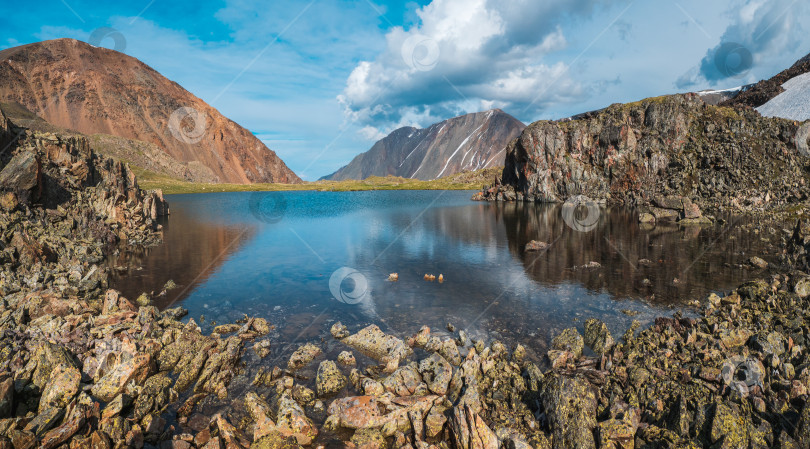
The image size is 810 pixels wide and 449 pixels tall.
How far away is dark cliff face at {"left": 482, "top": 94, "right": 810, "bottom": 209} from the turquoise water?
61.3 metres

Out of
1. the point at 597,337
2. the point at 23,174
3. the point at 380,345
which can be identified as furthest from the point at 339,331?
the point at 23,174

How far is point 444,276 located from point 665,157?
13531 centimetres

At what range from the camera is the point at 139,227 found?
69062mm

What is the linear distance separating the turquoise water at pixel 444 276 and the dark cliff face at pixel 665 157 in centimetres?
6131

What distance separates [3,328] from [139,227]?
50.6 meters

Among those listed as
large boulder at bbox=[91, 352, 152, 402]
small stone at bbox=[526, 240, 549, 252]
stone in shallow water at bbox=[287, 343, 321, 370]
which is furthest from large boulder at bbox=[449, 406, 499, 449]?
small stone at bbox=[526, 240, 549, 252]

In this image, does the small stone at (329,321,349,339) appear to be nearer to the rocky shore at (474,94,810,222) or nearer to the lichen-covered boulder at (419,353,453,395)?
the lichen-covered boulder at (419,353,453,395)

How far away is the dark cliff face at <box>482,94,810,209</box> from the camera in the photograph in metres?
117

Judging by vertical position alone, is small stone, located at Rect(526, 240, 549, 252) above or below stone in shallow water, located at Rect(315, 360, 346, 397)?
above

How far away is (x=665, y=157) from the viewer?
141125 millimetres

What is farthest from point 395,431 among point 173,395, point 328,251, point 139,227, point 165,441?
point 139,227

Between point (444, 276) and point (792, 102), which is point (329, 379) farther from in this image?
point (792, 102)

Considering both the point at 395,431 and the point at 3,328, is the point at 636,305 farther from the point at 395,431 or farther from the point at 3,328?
the point at 3,328

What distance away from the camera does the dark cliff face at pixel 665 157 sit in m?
117
